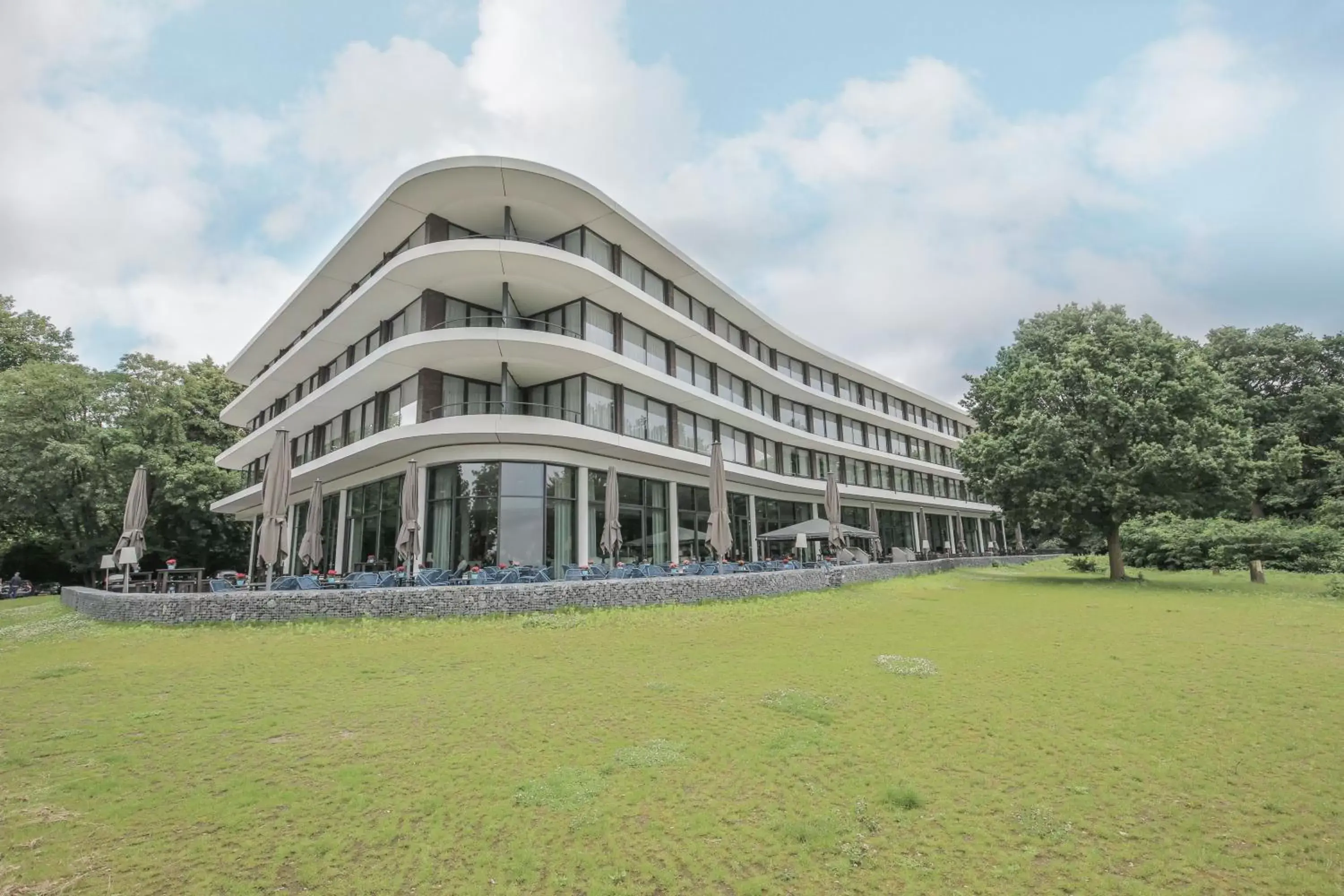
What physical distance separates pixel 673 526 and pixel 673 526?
0.12 ft

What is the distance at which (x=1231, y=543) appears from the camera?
28266 mm

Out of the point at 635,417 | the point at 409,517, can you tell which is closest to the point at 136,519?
the point at 409,517

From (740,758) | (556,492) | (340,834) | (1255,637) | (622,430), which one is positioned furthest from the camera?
(622,430)

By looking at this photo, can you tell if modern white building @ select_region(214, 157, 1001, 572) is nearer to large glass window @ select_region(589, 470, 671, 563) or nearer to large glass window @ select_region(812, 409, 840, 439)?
large glass window @ select_region(589, 470, 671, 563)

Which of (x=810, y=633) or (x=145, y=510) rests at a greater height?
(x=145, y=510)

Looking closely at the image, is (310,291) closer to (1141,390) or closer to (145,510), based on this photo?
(145,510)

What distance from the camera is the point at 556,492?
22391 millimetres

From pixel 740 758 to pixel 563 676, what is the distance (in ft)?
12.6

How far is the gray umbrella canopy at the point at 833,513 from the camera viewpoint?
25.3m

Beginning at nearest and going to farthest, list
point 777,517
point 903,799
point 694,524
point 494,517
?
1. point 903,799
2. point 494,517
3. point 694,524
4. point 777,517

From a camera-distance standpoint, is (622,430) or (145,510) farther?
(622,430)

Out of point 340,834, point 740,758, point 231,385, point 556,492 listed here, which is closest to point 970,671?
point 740,758

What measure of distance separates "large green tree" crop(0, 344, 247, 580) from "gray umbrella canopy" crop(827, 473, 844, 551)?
113ft

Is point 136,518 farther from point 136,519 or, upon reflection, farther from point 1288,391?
point 1288,391
